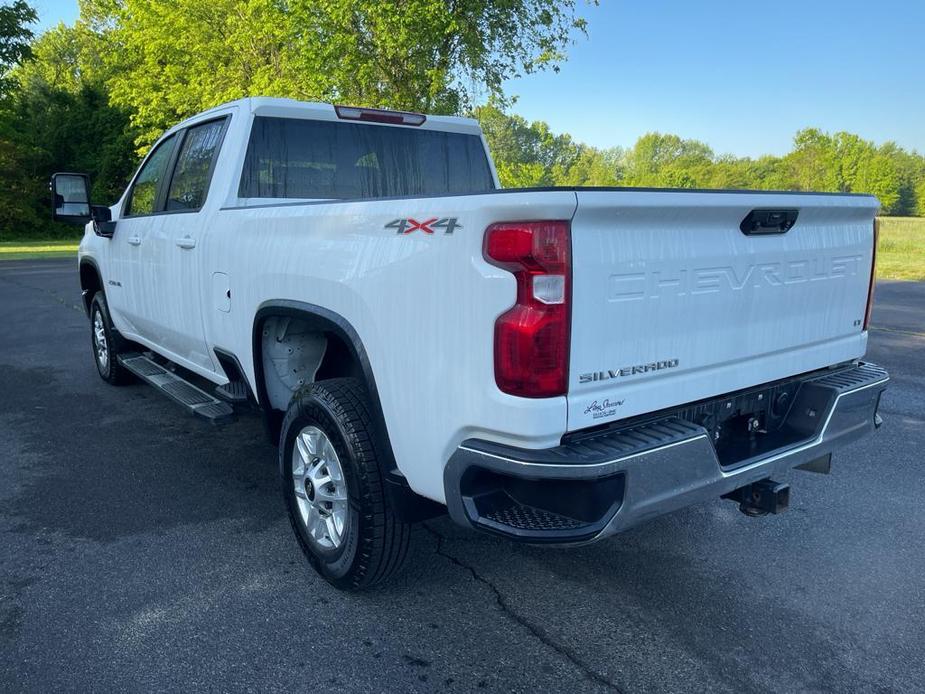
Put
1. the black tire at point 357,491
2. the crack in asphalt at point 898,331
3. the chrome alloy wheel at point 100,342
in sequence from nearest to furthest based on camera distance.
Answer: the black tire at point 357,491 → the chrome alloy wheel at point 100,342 → the crack in asphalt at point 898,331

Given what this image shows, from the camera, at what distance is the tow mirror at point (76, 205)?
566 cm

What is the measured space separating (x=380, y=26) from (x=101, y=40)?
988 inches

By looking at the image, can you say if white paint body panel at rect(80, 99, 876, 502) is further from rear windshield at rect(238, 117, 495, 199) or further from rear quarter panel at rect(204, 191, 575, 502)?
rear windshield at rect(238, 117, 495, 199)

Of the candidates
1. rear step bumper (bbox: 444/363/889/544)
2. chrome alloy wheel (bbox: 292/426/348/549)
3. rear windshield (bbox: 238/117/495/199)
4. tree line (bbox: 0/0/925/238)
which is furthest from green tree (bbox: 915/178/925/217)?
chrome alloy wheel (bbox: 292/426/348/549)

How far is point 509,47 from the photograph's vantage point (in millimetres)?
15312

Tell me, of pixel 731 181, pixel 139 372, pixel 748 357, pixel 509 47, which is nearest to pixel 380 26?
pixel 509 47

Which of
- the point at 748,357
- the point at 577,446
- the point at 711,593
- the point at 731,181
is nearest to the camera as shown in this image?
the point at 577,446

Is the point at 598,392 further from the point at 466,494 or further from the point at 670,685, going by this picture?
the point at 670,685

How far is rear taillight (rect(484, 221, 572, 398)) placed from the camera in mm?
2189

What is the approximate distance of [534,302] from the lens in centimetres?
221

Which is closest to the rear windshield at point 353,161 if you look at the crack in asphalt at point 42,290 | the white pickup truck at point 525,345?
the white pickup truck at point 525,345

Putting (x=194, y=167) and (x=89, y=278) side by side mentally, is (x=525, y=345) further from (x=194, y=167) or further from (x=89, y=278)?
(x=89, y=278)

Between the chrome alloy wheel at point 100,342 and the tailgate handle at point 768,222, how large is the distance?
221 inches

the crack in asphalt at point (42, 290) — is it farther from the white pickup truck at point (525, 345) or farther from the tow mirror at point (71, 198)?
the white pickup truck at point (525, 345)
